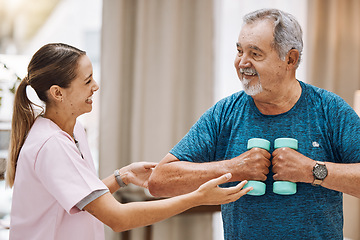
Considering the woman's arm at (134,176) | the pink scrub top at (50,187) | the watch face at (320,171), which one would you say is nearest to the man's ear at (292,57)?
the watch face at (320,171)

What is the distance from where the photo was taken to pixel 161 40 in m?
3.41

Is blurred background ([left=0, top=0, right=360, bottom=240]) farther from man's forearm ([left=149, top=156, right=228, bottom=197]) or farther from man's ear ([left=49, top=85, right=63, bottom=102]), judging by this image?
man's ear ([left=49, top=85, right=63, bottom=102])

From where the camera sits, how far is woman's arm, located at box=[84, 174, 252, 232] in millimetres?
1409

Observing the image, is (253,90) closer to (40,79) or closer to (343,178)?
(343,178)

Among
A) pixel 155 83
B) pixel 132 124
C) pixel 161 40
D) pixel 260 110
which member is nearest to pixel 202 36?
pixel 161 40

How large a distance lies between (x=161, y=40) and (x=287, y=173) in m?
2.17

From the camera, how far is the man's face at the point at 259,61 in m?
1.60

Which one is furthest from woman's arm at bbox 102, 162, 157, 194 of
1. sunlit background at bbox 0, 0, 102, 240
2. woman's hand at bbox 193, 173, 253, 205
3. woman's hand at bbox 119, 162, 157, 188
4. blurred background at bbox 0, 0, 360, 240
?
sunlit background at bbox 0, 0, 102, 240

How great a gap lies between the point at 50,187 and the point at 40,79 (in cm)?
40

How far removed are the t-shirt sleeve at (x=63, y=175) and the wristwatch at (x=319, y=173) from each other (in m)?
0.75

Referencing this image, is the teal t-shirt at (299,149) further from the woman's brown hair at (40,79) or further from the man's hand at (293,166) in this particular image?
the woman's brown hair at (40,79)

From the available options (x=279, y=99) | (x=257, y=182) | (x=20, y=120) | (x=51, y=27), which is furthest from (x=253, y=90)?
(x=51, y=27)

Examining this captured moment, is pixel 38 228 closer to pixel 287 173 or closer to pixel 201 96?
pixel 287 173

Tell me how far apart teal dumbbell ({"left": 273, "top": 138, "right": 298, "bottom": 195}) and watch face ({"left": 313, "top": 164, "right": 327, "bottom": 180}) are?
9cm
